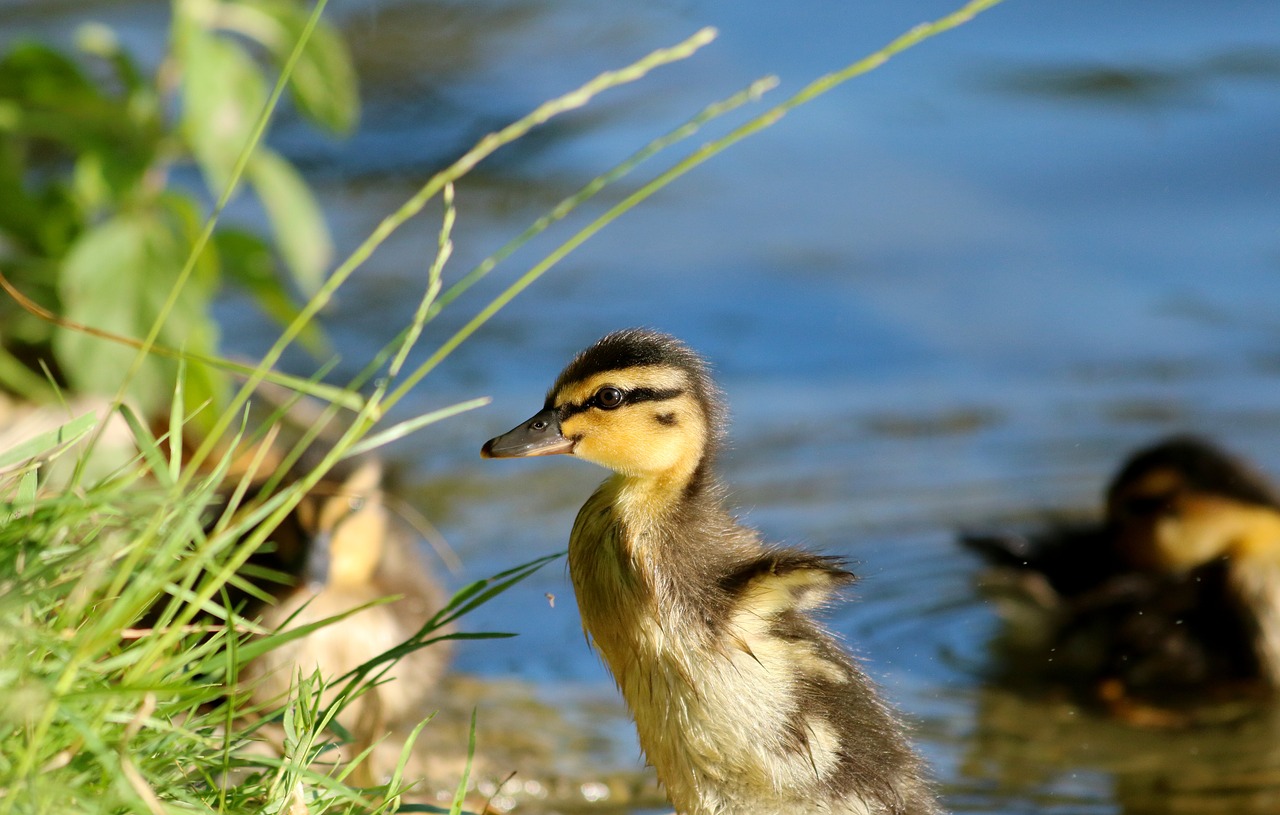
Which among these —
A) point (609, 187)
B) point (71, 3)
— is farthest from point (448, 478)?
point (71, 3)

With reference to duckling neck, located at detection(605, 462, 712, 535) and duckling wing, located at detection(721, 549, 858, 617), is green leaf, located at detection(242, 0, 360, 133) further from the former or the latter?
duckling wing, located at detection(721, 549, 858, 617)

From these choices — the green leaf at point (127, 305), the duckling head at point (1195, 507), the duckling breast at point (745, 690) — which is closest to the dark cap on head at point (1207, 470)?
the duckling head at point (1195, 507)

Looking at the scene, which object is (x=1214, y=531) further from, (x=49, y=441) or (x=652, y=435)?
(x=49, y=441)

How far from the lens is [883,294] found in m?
7.58

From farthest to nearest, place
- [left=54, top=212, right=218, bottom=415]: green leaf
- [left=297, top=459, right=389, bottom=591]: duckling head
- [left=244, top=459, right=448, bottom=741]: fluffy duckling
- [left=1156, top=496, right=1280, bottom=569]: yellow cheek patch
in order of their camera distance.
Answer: [left=1156, top=496, right=1280, bottom=569]: yellow cheek patch, [left=297, top=459, right=389, bottom=591]: duckling head, [left=54, top=212, right=218, bottom=415]: green leaf, [left=244, top=459, right=448, bottom=741]: fluffy duckling

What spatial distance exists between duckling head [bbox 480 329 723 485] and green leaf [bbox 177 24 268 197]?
184 cm

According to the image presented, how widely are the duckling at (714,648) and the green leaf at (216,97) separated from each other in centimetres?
199

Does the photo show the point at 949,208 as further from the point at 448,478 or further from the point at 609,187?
the point at 448,478

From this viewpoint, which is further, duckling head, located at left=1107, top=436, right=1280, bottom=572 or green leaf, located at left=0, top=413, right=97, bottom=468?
duckling head, located at left=1107, top=436, right=1280, bottom=572

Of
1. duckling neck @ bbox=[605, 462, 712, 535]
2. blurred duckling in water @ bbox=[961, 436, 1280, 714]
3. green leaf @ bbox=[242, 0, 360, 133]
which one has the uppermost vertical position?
green leaf @ bbox=[242, 0, 360, 133]

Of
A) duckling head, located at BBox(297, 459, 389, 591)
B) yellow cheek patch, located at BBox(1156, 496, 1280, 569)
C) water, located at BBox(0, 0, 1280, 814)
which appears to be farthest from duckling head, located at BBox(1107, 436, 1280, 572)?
duckling head, located at BBox(297, 459, 389, 591)

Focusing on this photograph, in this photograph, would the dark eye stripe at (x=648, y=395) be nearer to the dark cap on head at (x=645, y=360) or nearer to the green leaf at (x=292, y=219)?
the dark cap on head at (x=645, y=360)

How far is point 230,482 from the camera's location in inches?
180

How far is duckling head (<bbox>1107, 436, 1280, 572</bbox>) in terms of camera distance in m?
5.13
